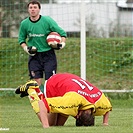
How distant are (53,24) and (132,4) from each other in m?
5.80

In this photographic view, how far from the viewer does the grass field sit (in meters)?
7.97

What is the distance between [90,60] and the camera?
53.0ft

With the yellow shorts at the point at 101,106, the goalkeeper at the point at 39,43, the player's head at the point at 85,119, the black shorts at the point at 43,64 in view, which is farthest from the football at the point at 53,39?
the player's head at the point at 85,119

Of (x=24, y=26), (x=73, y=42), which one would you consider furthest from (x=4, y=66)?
(x=24, y=26)

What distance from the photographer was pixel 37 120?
10203 mm

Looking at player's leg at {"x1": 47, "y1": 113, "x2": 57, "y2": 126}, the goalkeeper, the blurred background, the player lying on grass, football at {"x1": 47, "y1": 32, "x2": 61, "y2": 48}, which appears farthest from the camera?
the blurred background

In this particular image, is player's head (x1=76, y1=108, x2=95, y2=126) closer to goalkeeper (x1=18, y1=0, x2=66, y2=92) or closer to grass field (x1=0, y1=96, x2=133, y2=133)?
grass field (x1=0, y1=96, x2=133, y2=133)

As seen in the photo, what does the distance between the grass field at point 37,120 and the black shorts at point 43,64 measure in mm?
701

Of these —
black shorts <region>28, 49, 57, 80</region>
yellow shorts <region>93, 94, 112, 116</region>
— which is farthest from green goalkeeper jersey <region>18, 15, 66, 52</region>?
yellow shorts <region>93, 94, 112, 116</region>

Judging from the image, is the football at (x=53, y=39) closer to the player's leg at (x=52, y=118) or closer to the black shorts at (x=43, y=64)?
the black shorts at (x=43, y=64)

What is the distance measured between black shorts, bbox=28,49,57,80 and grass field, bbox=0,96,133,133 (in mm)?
701

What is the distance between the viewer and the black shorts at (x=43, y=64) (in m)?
11.5

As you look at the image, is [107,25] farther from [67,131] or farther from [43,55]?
[67,131]

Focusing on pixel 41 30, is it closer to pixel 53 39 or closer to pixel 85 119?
pixel 53 39
